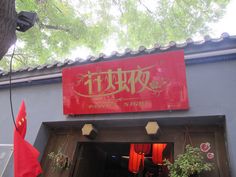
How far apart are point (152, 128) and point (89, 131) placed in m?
1.29

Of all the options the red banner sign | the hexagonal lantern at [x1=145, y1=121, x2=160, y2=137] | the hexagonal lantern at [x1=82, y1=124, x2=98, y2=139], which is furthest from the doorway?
the red banner sign

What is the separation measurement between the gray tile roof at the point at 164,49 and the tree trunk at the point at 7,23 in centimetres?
274

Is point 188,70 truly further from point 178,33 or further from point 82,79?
point 178,33

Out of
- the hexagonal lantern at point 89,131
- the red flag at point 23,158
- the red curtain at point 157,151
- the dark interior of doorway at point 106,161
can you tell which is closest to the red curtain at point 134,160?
the dark interior of doorway at point 106,161

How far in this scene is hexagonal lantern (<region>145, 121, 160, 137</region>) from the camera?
4742 mm

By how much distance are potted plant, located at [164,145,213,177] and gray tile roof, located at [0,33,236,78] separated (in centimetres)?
174

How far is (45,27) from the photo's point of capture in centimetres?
1118

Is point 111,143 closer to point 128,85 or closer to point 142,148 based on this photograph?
point 142,148

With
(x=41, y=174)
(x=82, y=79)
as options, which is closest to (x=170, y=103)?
(x=82, y=79)

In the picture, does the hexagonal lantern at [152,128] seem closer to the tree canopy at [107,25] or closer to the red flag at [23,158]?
the red flag at [23,158]

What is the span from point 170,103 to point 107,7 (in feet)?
26.1

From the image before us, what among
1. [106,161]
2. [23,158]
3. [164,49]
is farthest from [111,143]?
[164,49]

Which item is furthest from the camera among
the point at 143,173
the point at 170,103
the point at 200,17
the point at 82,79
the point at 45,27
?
the point at 45,27

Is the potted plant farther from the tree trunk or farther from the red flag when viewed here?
the tree trunk
